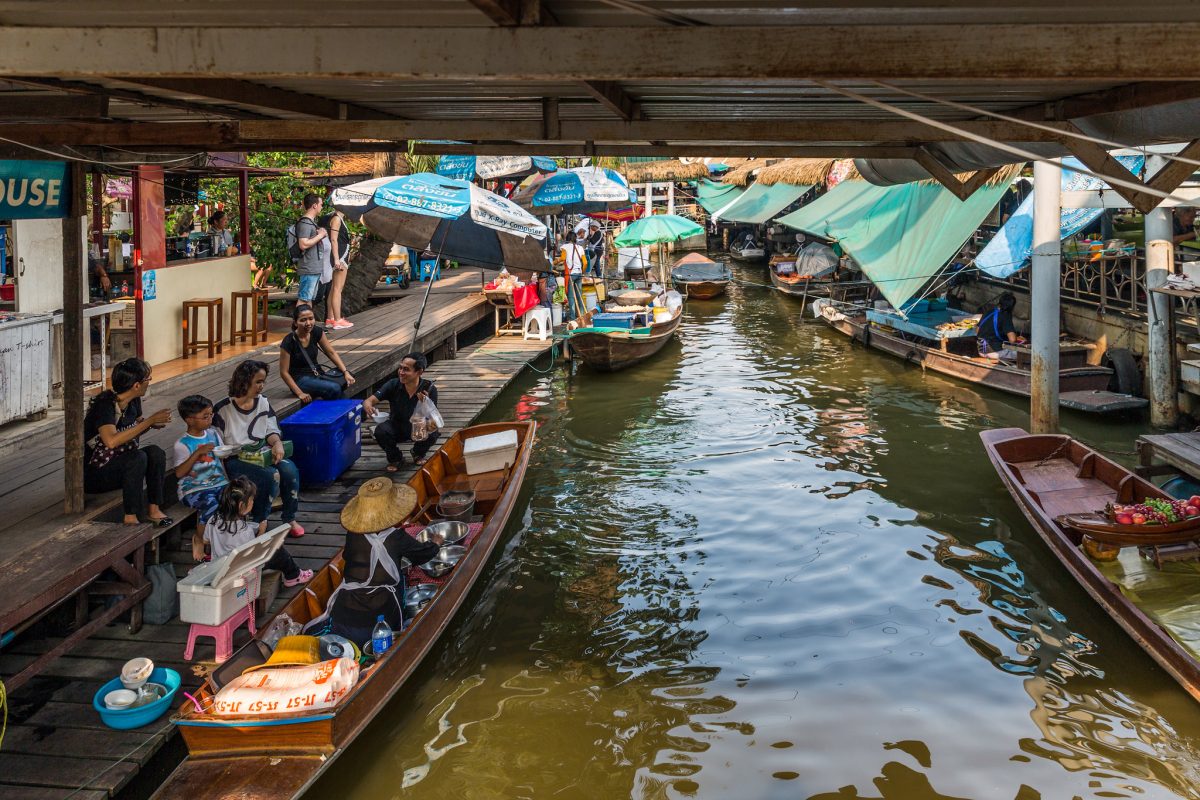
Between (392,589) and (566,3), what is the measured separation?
12.5 feet

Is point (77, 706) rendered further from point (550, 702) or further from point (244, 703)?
point (550, 702)

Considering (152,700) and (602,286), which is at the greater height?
(602,286)

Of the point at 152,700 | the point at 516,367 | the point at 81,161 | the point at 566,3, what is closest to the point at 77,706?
the point at 152,700

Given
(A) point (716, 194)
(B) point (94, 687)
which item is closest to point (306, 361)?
(B) point (94, 687)

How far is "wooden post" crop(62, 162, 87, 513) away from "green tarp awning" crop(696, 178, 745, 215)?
92.4ft

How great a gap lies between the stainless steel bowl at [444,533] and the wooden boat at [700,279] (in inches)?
711

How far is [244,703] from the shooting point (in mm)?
4770

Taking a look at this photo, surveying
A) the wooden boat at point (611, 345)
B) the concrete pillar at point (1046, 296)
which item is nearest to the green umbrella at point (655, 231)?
the wooden boat at point (611, 345)

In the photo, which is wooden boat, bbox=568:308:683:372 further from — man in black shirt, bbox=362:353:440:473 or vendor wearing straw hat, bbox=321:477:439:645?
vendor wearing straw hat, bbox=321:477:439:645

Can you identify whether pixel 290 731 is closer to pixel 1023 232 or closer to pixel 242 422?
pixel 242 422

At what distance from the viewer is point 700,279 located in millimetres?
25125

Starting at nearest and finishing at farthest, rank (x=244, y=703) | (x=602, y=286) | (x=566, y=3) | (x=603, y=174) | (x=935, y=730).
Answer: (x=566, y=3)
(x=244, y=703)
(x=935, y=730)
(x=603, y=174)
(x=602, y=286)

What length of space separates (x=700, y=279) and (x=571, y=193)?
986 cm

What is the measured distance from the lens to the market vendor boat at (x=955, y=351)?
1254 centimetres
